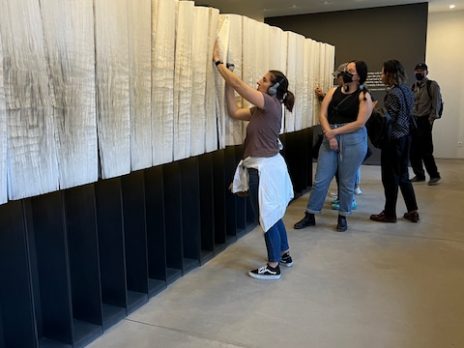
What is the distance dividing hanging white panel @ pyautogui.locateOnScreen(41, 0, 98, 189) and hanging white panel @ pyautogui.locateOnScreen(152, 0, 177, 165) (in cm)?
48

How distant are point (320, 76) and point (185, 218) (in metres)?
2.94

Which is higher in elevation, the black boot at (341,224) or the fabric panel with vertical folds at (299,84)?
the fabric panel with vertical folds at (299,84)

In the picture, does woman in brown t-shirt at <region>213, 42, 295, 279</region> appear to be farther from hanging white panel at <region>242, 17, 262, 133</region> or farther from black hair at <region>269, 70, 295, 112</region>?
hanging white panel at <region>242, 17, 262, 133</region>

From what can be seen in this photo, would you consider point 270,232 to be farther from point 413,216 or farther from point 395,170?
point 413,216

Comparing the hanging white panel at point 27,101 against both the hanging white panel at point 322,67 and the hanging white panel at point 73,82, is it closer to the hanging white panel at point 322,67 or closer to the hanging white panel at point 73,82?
the hanging white panel at point 73,82

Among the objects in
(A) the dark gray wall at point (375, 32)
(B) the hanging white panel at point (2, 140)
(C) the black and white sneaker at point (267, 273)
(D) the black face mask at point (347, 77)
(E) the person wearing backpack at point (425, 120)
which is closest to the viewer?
(B) the hanging white panel at point (2, 140)

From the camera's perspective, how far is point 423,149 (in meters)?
6.24

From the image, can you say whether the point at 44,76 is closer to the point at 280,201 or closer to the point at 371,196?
the point at 280,201

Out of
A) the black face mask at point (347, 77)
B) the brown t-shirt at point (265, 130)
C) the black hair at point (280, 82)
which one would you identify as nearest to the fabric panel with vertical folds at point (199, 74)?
the brown t-shirt at point (265, 130)

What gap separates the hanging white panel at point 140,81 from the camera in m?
2.23

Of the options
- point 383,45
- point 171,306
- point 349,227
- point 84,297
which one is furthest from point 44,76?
point 383,45

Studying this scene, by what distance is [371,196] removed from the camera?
5.46 metres

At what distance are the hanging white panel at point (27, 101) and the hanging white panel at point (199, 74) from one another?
1.11 meters

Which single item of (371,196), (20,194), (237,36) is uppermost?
(237,36)
